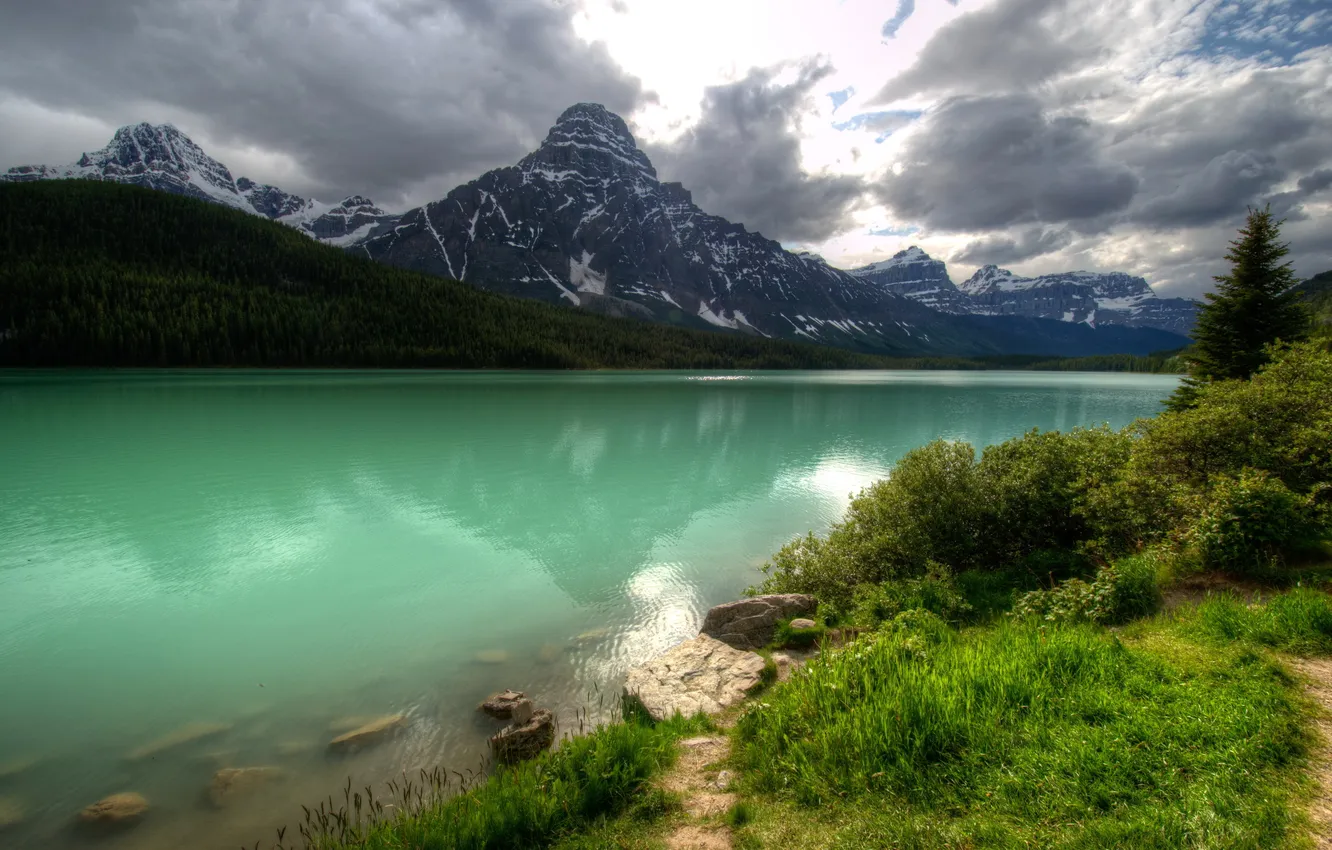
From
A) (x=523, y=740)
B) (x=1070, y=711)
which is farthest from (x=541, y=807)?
(x=1070, y=711)

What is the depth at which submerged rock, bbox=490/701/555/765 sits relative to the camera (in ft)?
31.3

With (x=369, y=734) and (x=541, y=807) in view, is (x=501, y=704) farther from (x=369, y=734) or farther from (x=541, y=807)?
(x=541, y=807)

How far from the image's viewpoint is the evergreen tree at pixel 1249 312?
3319cm

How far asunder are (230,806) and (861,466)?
127 ft

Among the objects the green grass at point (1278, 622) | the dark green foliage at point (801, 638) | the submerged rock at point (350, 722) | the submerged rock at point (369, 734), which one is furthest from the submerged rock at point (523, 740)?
the green grass at point (1278, 622)

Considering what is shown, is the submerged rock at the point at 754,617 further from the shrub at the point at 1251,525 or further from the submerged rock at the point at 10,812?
the submerged rock at the point at 10,812

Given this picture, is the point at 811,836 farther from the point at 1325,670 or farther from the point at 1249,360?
the point at 1249,360

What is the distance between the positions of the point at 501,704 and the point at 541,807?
4878 millimetres

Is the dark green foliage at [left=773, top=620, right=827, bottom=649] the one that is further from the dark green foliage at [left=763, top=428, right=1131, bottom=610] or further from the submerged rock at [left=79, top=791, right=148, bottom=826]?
the submerged rock at [left=79, top=791, right=148, bottom=826]

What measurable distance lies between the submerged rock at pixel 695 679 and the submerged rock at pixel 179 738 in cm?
817

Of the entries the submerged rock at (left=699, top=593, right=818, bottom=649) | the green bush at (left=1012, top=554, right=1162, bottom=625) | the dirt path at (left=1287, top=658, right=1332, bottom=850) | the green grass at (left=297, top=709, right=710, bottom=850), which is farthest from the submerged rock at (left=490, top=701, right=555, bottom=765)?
the dirt path at (left=1287, top=658, right=1332, bottom=850)

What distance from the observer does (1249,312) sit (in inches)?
1355

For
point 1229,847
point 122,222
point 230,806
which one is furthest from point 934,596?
point 122,222

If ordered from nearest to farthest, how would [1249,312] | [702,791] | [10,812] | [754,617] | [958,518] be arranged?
[702,791] < [10,812] < [754,617] < [958,518] < [1249,312]
